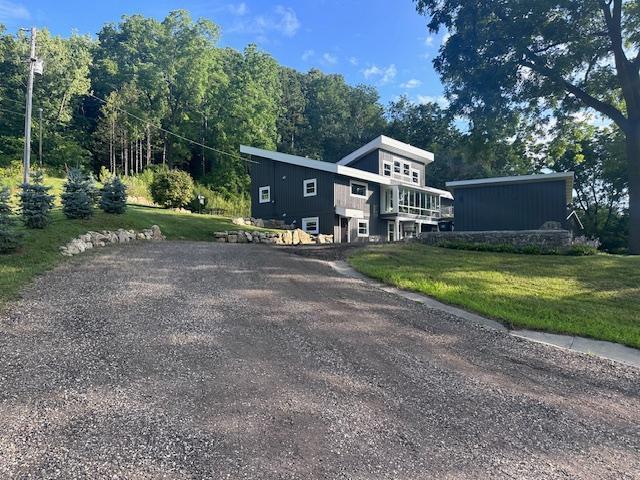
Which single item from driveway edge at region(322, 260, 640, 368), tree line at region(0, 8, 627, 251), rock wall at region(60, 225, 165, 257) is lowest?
driveway edge at region(322, 260, 640, 368)

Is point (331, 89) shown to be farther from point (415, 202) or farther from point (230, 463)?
point (230, 463)

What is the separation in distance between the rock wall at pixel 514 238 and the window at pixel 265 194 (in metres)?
11.7

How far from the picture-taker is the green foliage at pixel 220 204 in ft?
89.9

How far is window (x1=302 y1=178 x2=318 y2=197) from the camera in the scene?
23.8m

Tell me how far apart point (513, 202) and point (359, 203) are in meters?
8.72

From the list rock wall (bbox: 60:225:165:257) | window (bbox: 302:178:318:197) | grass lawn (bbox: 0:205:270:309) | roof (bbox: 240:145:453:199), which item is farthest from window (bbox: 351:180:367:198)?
rock wall (bbox: 60:225:165:257)

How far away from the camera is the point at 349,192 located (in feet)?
79.5

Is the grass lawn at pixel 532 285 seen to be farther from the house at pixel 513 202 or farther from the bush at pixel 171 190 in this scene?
the bush at pixel 171 190

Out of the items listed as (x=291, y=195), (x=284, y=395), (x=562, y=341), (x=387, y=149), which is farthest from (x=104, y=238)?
(x=387, y=149)

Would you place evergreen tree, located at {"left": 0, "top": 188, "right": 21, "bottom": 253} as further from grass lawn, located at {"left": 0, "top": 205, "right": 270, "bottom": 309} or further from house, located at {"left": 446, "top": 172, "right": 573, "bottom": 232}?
house, located at {"left": 446, "top": 172, "right": 573, "bottom": 232}

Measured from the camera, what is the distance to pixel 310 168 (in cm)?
2414

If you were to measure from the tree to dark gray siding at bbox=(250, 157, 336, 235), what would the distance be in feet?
27.8

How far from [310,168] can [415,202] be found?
9392 millimetres

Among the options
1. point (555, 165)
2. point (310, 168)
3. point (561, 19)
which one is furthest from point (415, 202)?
point (555, 165)
